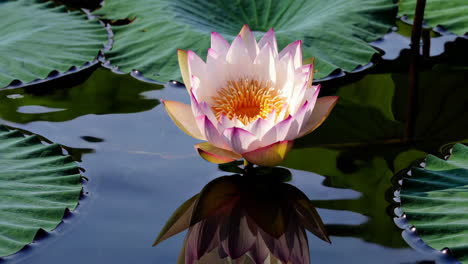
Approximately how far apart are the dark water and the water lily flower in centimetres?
16

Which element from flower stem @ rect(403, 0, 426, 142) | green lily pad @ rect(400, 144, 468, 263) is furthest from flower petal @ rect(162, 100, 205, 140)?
flower stem @ rect(403, 0, 426, 142)

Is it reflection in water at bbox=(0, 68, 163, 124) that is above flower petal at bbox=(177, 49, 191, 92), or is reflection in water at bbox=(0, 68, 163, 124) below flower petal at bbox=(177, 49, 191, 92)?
below

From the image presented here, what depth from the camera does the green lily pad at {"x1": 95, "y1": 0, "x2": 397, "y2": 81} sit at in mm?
1930

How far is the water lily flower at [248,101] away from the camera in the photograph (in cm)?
129

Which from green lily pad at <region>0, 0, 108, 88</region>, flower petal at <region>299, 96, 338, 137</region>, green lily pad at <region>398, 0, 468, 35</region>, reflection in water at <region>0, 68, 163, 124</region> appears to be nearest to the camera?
flower petal at <region>299, 96, 338, 137</region>

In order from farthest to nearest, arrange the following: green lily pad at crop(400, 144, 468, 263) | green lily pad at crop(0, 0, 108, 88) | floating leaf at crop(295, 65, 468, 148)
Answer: green lily pad at crop(0, 0, 108, 88) < floating leaf at crop(295, 65, 468, 148) < green lily pad at crop(400, 144, 468, 263)

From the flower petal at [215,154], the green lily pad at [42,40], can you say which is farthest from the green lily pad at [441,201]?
the green lily pad at [42,40]

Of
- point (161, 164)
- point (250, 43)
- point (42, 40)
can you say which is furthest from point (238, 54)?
point (42, 40)

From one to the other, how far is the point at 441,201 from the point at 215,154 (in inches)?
19.1

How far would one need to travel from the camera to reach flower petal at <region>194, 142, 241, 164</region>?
1.32 m

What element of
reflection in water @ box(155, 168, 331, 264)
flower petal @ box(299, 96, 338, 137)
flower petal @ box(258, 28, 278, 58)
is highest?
flower petal @ box(258, 28, 278, 58)

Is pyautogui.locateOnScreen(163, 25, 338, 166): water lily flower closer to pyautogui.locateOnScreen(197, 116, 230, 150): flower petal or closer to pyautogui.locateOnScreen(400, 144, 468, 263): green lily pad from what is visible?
pyautogui.locateOnScreen(197, 116, 230, 150): flower petal

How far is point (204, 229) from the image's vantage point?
1320 millimetres

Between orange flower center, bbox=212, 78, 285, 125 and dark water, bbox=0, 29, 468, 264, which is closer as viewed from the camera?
dark water, bbox=0, 29, 468, 264
